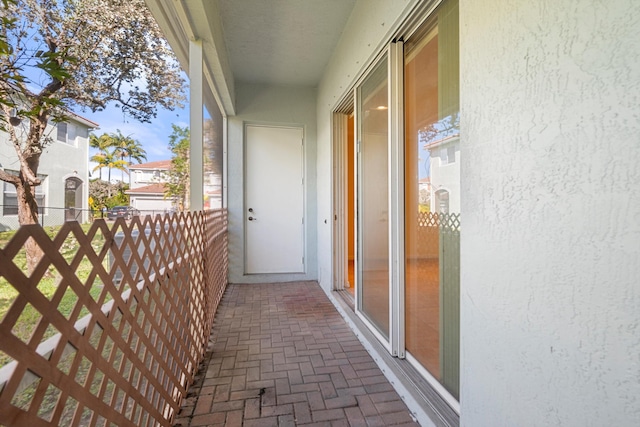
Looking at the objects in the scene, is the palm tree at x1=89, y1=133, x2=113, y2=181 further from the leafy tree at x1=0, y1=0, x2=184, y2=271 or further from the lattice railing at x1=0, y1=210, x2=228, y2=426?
the lattice railing at x1=0, y1=210, x2=228, y2=426

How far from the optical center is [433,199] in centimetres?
163

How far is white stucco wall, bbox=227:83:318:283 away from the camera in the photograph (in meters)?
4.27

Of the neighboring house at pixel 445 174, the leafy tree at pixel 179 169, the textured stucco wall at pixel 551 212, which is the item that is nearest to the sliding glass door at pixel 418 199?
the neighboring house at pixel 445 174

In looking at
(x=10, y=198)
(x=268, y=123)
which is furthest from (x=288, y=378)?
(x=268, y=123)

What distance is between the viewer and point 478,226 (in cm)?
115

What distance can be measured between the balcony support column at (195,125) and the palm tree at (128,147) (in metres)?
0.80

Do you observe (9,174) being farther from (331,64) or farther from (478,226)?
(331,64)

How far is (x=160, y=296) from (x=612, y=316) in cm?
177

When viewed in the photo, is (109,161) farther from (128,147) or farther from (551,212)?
(551,212)

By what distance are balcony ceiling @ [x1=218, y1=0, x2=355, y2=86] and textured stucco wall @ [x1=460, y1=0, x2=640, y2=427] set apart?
6.57 feet

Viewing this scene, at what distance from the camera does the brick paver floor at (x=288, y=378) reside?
163 centimetres

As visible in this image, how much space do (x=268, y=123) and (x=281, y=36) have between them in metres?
1.37

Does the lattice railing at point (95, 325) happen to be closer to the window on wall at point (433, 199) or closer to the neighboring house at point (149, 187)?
the neighboring house at point (149, 187)

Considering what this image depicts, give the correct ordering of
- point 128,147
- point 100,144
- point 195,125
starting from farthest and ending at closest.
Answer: point 195,125
point 128,147
point 100,144
